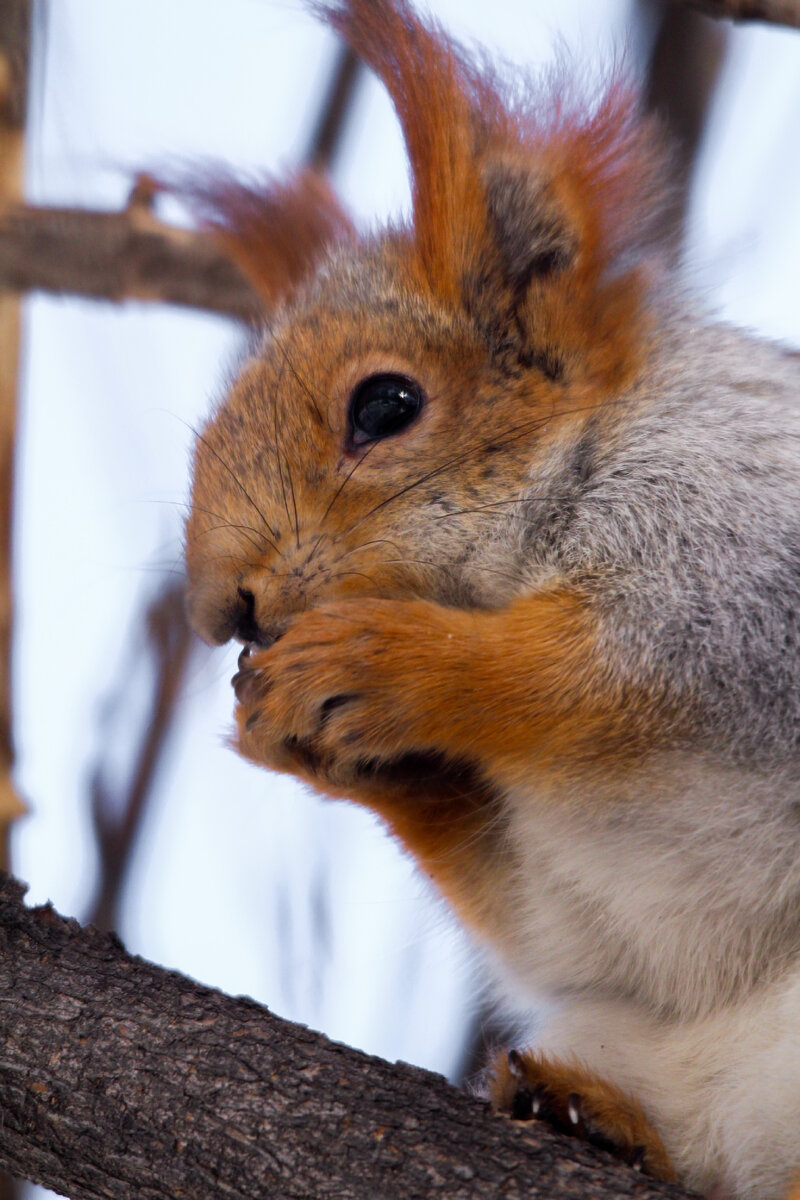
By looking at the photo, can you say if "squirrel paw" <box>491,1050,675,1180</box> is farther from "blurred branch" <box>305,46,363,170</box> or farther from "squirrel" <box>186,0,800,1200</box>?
"blurred branch" <box>305,46,363,170</box>

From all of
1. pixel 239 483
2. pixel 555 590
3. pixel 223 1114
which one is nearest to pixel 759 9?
pixel 555 590

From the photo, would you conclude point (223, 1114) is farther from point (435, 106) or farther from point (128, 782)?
point (435, 106)

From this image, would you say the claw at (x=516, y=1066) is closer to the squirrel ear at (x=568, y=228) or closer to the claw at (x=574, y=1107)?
the claw at (x=574, y=1107)

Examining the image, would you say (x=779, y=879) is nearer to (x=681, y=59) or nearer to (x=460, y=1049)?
(x=460, y=1049)

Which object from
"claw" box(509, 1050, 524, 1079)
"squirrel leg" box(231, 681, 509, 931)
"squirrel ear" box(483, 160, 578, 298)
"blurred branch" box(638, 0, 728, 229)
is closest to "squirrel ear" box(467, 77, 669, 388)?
"squirrel ear" box(483, 160, 578, 298)

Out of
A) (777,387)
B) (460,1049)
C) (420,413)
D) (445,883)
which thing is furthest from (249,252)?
(460,1049)

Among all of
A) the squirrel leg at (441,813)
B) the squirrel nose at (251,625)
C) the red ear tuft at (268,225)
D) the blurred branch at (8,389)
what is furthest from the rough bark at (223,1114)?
the red ear tuft at (268,225)
